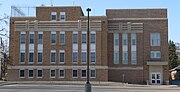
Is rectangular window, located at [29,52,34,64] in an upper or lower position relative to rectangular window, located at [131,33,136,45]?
lower

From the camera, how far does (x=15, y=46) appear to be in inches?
2537

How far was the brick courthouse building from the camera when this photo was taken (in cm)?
6344

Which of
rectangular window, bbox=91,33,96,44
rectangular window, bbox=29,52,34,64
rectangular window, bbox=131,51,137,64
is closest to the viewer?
rectangular window, bbox=91,33,96,44

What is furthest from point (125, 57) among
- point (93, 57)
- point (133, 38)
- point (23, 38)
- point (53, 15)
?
point (23, 38)

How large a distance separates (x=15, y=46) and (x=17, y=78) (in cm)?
576

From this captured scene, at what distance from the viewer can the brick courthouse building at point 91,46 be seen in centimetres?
6344

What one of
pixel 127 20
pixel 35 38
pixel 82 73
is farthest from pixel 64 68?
pixel 127 20

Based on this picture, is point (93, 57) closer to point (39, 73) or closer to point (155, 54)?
point (39, 73)

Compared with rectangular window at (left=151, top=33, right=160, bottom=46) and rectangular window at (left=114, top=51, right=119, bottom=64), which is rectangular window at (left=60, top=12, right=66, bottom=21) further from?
rectangular window at (left=151, top=33, right=160, bottom=46)

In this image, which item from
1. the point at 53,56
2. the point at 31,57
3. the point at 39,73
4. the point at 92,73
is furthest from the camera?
the point at 31,57

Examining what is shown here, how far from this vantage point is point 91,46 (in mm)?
63812

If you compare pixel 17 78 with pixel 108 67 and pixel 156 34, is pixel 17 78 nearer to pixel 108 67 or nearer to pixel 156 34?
pixel 108 67

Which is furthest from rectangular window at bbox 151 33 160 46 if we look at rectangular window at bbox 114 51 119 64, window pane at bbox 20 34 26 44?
window pane at bbox 20 34 26 44

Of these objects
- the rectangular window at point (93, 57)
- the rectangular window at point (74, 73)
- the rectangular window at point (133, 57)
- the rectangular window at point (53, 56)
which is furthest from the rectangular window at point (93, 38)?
the rectangular window at point (133, 57)
